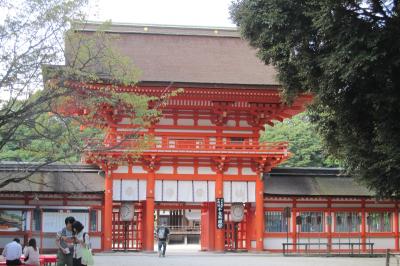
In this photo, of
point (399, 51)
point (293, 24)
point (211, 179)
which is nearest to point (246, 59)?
point (211, 179)

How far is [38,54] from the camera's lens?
12.7 meters

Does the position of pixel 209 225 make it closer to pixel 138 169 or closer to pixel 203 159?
pixel 203 159

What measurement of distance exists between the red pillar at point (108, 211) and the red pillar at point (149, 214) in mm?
1684

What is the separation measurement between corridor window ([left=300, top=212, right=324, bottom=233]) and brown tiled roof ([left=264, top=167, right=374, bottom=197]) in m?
1.24

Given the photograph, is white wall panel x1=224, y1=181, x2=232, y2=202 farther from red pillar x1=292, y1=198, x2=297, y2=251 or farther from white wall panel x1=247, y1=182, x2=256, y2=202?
red pillar x1=292, y1=198, x2=297, y2=251

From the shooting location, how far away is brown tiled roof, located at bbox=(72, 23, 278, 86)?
1156 inches

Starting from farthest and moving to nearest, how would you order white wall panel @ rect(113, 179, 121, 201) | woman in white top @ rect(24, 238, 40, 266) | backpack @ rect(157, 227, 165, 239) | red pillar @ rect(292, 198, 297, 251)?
red pillar @ rect(292, 198, 297, 251), white wall panel @ rect(113, 179, 121, 201), backpack @ rect(157, 227, 165, 239), woman in white top @ rect(24, 238, 40, 266)

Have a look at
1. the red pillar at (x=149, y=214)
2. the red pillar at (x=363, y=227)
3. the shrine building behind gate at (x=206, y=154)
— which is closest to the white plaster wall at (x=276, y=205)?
the shrine building behind gate at (x=206, y=154)

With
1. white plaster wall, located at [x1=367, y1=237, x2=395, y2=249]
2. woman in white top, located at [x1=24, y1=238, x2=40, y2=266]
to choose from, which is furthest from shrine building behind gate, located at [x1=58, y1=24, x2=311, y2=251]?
woman in white top, located at [x1=24, y1=238, x2=40, y2=266]

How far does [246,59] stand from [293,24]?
15.9 metres

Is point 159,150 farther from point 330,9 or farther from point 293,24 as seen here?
point 330,9

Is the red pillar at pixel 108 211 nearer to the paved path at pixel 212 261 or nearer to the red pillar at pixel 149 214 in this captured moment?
the paved path at pixel 212 261

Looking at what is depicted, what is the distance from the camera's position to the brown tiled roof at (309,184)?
1200 inches

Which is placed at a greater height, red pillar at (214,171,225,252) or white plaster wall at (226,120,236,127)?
white plaster wall at (226,120,236,127)
